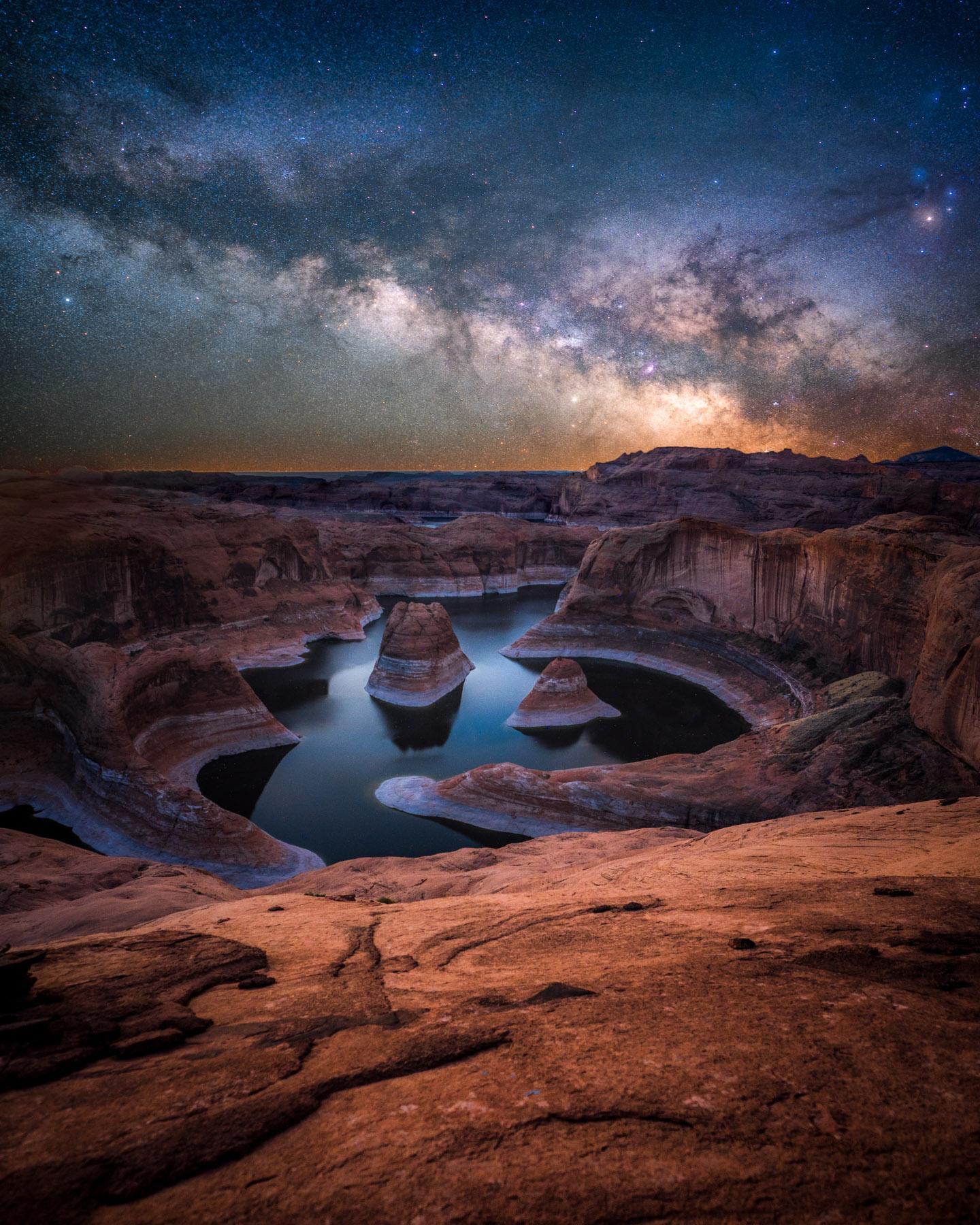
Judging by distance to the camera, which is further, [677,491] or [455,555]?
[677,491]

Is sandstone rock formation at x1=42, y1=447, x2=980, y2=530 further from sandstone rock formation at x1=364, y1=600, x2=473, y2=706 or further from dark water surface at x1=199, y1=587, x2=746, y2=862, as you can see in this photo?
sandstone rock formation at x1=364, y1=600, x2=473, y2=706

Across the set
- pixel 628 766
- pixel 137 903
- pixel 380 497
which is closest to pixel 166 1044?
pixel 137 903

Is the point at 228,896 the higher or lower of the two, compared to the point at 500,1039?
lower

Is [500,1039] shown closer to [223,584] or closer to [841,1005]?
[841,1005]

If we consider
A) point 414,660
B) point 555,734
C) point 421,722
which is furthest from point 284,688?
point 555,734

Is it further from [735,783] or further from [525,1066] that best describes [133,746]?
[525,1066]
